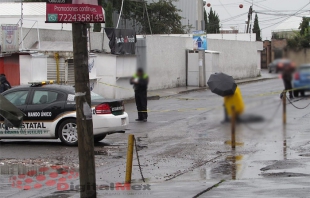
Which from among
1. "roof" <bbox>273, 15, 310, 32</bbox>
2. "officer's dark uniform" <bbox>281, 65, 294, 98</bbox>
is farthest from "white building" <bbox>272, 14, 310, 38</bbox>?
"officer's dark uniform" <bbox>281, 65, 294, 98</bbox>

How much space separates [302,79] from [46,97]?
12.1m

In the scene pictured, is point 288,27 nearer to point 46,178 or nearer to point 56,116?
point 46,178

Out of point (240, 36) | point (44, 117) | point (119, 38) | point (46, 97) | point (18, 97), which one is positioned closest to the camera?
point (240, 36)

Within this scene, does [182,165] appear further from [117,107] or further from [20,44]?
[20,44]

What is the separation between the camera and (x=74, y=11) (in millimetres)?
6594

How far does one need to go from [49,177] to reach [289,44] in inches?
323

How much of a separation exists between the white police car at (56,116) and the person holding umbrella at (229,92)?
10.8 m

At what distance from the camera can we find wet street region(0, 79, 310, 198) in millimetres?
8352

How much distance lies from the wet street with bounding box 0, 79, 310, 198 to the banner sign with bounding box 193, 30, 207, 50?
2.12ft

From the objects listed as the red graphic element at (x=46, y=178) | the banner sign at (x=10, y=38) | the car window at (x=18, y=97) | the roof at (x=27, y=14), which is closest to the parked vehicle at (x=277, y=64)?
the red graphic element at (x=46, y=178)

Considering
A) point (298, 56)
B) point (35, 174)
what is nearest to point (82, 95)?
point (35, 174)

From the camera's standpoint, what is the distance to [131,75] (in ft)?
12.8

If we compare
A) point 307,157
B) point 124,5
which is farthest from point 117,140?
point 124,5

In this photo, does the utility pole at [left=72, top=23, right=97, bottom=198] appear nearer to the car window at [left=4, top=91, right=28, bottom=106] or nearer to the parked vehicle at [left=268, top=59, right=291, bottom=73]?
the parked vehicle at [left=268, top=59, right=291, bottom=73]
